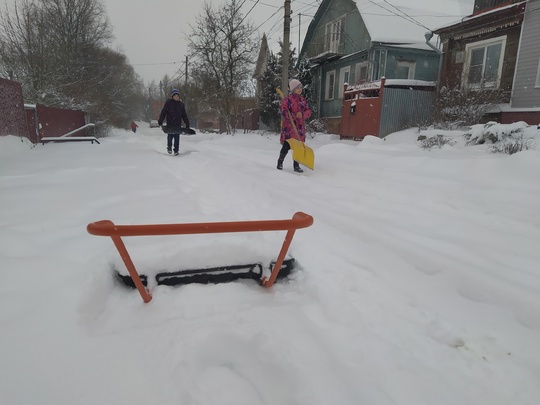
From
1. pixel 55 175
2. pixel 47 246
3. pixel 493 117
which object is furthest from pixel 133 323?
pixel 493 117

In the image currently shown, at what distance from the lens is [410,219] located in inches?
122

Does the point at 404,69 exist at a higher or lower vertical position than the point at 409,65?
lower

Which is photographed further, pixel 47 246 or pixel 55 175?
pixel 55 175

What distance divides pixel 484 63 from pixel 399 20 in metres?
6.74

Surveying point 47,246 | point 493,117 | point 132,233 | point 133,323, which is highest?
point 493,117

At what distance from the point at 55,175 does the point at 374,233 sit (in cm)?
450

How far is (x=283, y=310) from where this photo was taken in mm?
1650

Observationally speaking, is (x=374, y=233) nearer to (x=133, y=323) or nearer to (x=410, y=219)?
(x=410, y=219)

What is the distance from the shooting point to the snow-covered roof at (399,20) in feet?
51.4

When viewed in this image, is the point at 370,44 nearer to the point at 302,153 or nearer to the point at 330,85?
the point at 330,85

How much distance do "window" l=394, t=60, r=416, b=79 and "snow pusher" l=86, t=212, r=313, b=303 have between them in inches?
665

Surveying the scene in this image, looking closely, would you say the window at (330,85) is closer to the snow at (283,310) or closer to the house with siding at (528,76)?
the house with siding at (528,76)

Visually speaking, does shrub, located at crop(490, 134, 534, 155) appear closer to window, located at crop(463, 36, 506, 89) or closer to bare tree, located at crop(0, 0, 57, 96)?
window, located at crop(463, 36, 506, 89)

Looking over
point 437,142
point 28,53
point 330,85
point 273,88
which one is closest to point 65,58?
point 28,53
